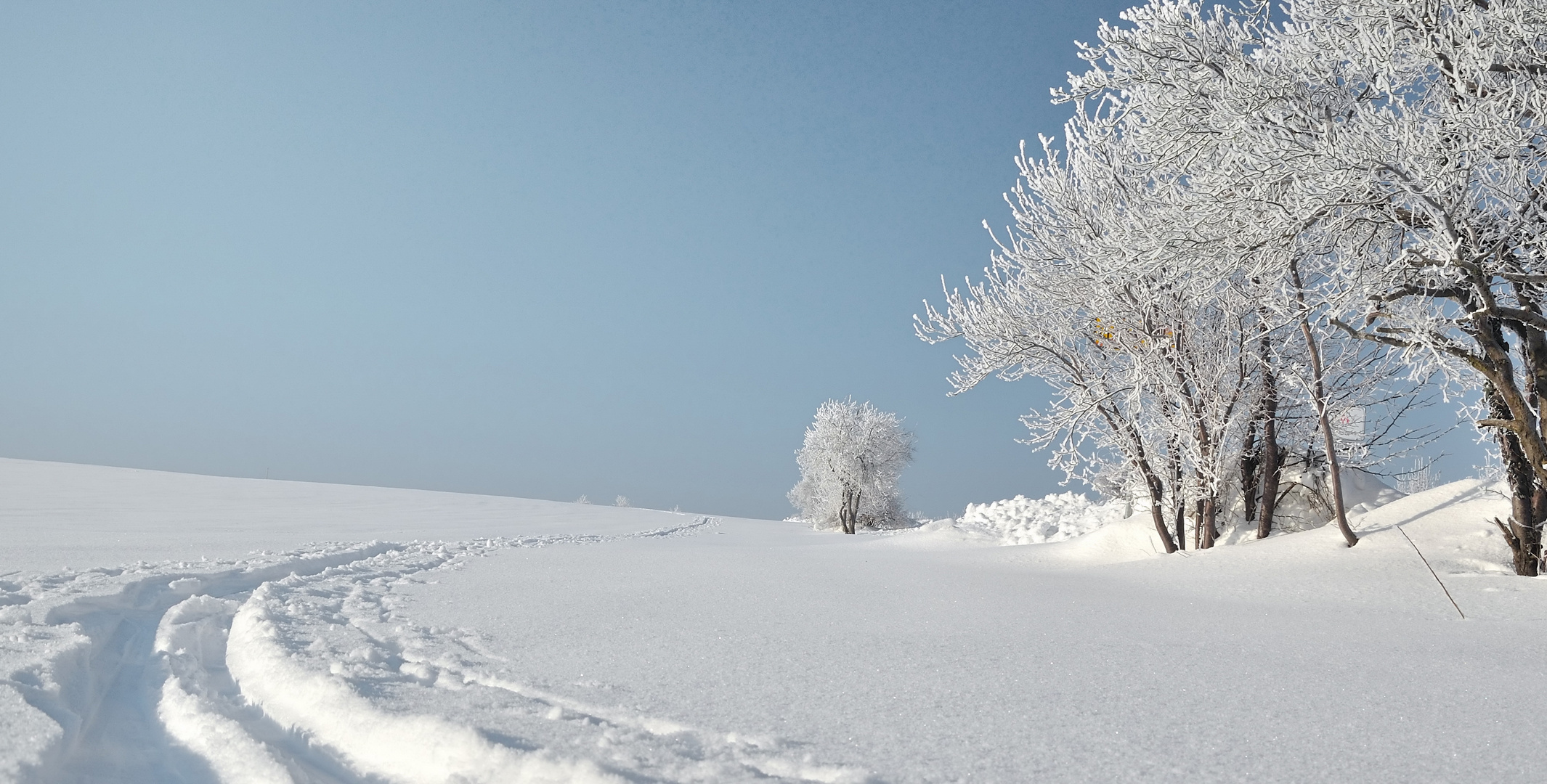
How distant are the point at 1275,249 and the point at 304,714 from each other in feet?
21.4

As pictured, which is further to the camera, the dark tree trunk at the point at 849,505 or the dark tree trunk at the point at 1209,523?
the dark tree trunk at the point at 849,505

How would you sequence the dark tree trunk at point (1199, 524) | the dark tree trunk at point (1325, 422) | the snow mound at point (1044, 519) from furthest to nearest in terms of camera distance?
1. the snow mound at point (1044, 519)
2. the dark tree trunk at point (1199, 524)
3. the dark tree trunk at point (1325, 422)

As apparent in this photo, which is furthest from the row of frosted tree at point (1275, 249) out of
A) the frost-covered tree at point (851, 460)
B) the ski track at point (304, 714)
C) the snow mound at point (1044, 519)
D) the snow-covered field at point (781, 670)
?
the frost-covered tree at point (851, 460)

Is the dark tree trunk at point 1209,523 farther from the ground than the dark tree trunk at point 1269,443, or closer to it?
closer to it

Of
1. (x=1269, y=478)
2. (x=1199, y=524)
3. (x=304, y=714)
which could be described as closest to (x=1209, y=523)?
(x=1199, y=524)

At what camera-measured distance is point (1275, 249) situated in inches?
225

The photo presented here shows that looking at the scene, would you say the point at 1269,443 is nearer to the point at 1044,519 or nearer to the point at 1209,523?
the point at 1209,523

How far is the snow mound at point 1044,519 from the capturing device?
511 inches

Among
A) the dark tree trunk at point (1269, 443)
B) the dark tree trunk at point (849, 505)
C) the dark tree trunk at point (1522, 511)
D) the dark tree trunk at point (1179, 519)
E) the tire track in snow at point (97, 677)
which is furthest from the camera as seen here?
the dark tree trunk at point (849, 505)

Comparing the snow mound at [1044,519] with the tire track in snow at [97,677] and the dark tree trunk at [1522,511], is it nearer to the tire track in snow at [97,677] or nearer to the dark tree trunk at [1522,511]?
the dark tree trunk at [1522,511]

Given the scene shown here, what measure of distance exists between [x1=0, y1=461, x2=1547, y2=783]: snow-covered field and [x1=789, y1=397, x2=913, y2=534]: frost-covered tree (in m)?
21.8

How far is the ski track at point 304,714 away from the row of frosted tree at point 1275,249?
5232mm

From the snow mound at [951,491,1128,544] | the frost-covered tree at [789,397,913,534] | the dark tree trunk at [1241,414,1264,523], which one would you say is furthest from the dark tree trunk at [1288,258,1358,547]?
the frost-covered tree at [789,397,913,534]

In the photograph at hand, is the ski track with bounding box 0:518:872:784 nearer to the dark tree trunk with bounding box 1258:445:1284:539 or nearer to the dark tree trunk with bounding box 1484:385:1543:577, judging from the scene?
the dark tree trunk with bounding box 1484:385:1543:577
